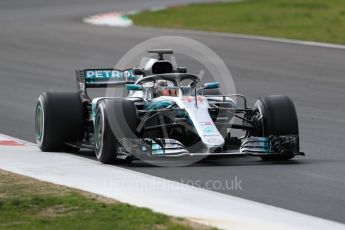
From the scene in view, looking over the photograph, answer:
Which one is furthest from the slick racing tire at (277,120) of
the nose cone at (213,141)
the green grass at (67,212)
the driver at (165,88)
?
the green grass at (67,212)

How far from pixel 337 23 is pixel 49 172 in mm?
21609

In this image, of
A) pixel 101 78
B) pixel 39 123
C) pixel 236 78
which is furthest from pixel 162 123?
pixel 236 78

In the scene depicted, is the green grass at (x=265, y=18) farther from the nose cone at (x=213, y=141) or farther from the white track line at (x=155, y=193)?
the white track line at (x=155, y=193)

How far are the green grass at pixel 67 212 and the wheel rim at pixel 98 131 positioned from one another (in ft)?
6.42

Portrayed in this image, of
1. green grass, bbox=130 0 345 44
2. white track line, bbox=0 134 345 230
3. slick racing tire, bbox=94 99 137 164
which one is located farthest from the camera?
green grass, bbox=130 0 345 44

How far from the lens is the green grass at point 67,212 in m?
8.92

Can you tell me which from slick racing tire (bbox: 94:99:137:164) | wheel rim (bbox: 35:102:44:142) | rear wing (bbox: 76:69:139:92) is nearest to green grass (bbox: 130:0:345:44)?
rear wing (bbox: 76:69:139:92)

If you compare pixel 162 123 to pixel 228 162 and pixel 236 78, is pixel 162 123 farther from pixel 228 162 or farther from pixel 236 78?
pixel 236 78

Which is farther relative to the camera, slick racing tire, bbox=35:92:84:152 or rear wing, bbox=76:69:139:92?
rear wing, bbox=76:69:139:92

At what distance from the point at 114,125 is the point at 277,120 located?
1.90m

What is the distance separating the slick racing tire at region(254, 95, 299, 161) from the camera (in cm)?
1280

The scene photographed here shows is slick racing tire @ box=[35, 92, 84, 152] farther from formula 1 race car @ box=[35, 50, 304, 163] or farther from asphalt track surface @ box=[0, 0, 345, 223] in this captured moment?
asphalt track surface @ box=[0, 0, 345, 223]

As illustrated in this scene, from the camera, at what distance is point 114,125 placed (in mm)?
12273

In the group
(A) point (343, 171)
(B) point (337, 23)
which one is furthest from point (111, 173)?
(B) point (337, 23)
